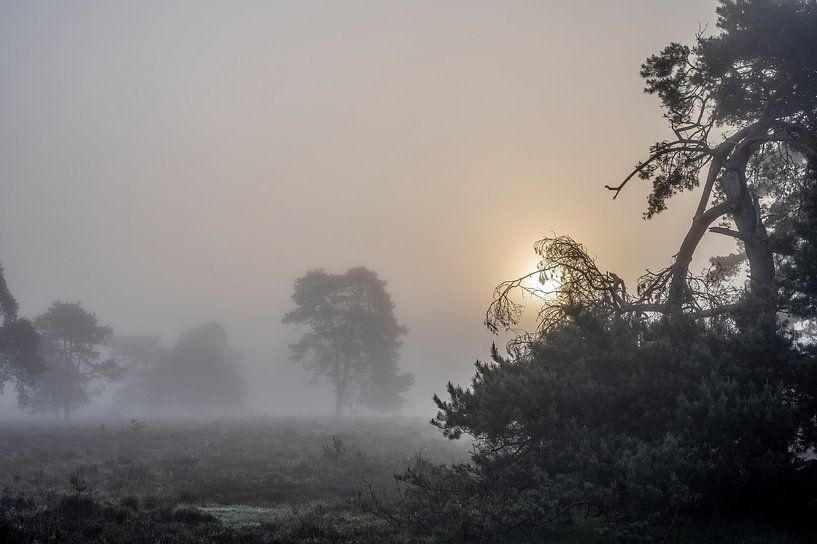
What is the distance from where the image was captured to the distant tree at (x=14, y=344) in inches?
1288

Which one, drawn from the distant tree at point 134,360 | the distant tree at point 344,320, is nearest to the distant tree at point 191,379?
the distant tree at point 134,360

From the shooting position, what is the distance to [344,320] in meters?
49.5

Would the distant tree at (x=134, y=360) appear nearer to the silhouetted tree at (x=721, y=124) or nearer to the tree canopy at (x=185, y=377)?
the tree canopy at (x=185, y=377)

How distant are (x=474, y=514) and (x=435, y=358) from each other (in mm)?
141182

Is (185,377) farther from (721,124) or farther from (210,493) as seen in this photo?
(721,124)

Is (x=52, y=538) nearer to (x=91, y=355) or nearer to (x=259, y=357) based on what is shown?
(x=91, y=355)

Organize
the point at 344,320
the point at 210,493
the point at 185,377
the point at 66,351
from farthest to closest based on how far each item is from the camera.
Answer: the point at 185,377, the point at 66,351, the point at 344,320, the point at 210,493

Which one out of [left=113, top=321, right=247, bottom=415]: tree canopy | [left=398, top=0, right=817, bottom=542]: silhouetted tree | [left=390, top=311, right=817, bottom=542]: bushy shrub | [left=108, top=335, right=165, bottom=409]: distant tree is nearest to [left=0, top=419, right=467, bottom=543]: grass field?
[left=390, top=311, right=817, bottom=542]: bushy shrub

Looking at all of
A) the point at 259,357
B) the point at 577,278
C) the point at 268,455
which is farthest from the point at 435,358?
the point at 577,278

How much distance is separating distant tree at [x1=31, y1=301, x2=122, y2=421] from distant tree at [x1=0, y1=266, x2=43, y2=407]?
1343 cm

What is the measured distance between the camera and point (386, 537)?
28.2 ft

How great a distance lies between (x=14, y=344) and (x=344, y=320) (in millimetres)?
25355

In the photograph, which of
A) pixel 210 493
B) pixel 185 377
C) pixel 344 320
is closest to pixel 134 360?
pixel 185 377

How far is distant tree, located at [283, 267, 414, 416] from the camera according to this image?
161 feet
